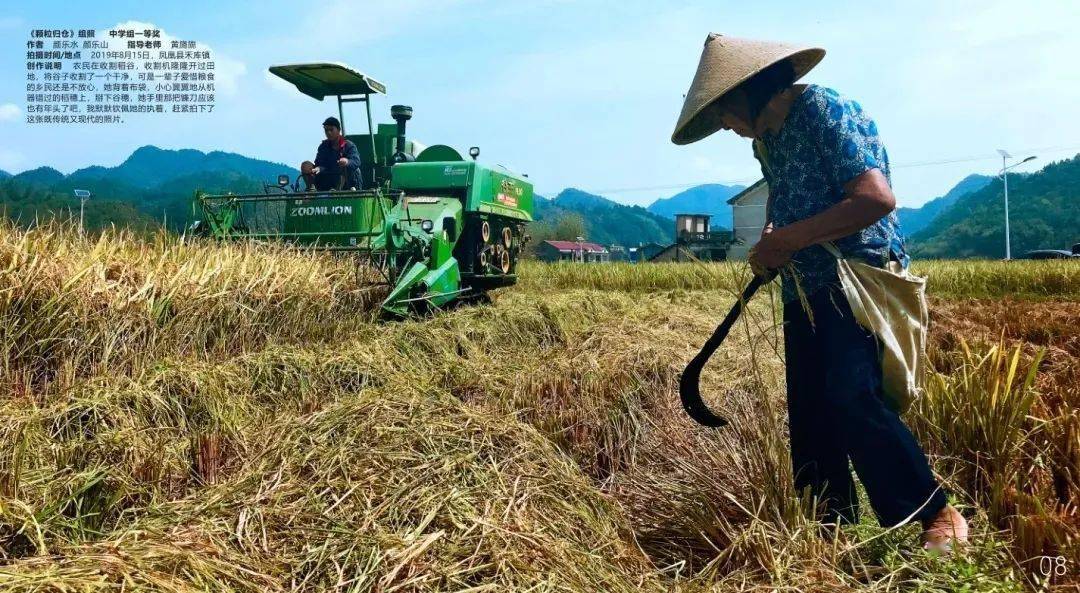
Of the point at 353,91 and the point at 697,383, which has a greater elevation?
the point at 353,91

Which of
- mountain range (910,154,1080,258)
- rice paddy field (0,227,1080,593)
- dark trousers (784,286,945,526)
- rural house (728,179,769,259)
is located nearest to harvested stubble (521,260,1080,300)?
rice paddy field (0,227,1080,593)

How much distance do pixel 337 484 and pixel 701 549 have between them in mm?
1070

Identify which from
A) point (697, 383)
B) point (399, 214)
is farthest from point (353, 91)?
point (697, 383)

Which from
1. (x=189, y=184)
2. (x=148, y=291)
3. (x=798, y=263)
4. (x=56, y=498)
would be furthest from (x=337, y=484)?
(x=189, y=184)

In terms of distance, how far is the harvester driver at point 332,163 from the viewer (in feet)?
24.5

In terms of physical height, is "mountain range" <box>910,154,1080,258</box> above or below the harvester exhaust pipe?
above

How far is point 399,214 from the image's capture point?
6.68 metres

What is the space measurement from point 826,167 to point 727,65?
415mm

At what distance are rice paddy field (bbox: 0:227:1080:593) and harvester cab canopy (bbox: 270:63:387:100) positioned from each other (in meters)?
3.13

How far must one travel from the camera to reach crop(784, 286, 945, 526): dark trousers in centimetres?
186

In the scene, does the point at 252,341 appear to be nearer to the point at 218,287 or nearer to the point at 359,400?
the point at 218,287

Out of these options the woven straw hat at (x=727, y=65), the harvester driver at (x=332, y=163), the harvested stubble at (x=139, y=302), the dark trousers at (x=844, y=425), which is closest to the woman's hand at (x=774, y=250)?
the dark trousers at (x=844, y=425)

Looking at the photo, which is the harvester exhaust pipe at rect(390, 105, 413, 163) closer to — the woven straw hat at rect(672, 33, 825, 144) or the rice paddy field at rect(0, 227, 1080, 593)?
the rice paddy field at rect(0, 227, 1080, 593)

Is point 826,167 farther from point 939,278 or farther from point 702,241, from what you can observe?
point 702,241
